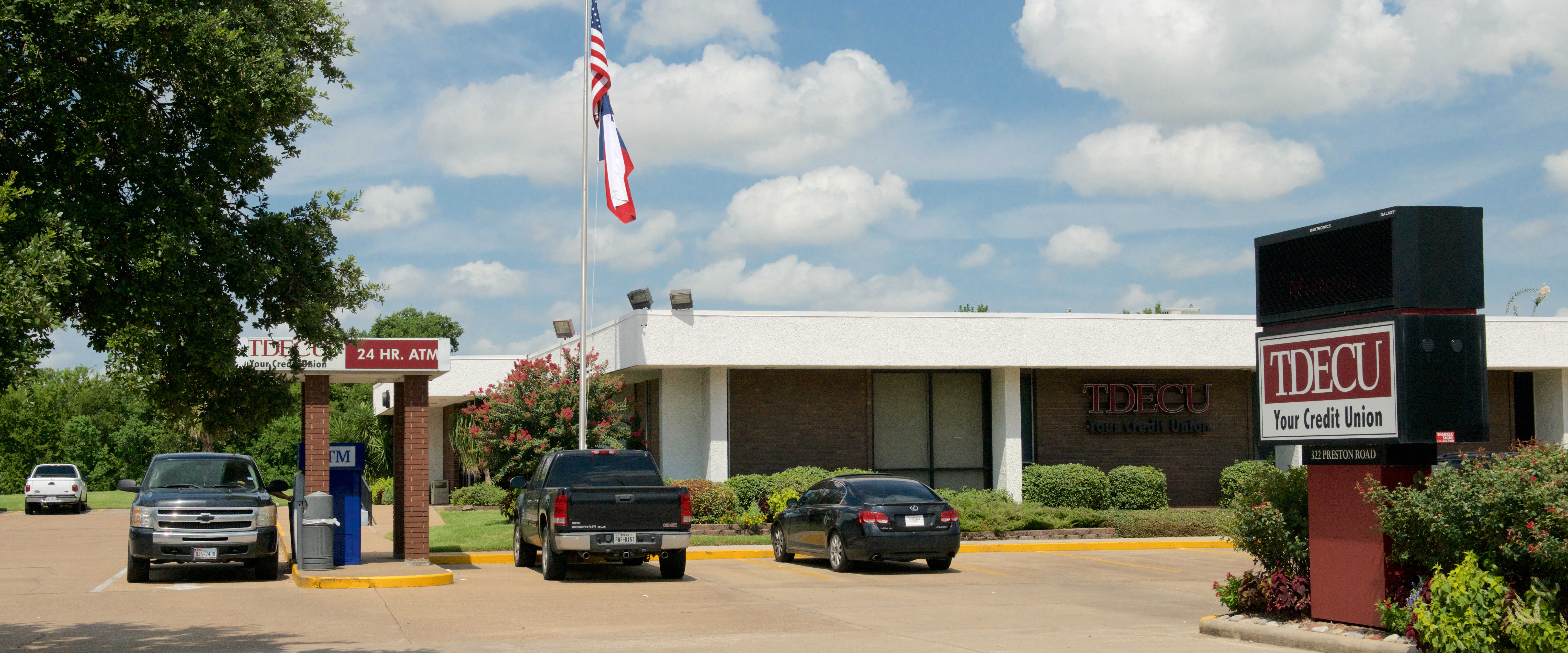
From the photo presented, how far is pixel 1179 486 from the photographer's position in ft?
97.2

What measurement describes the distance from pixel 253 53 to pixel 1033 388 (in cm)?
2247

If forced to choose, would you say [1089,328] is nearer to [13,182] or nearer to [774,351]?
[774,351]

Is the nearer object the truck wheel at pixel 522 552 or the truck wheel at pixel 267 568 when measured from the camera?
the truck wheel at pixel 267 568

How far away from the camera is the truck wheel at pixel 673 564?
17359mm

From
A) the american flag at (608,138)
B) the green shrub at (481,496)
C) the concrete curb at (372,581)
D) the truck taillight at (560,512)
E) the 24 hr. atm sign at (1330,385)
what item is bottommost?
the green shrub at (481,496)

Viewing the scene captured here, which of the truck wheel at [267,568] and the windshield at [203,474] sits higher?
the windshield at [203,474]

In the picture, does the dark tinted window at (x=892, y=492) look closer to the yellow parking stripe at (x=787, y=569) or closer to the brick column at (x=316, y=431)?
the yellow parking stripe at (x=787, y=569)

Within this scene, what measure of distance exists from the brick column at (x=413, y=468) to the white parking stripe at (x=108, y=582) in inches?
150

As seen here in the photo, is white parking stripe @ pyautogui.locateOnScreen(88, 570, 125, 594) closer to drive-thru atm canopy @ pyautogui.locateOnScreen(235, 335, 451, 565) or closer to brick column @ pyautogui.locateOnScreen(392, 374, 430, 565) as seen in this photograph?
drive-thru atm canopy @ pyautogui.locateOnScreen(235, 335, 451, 565)

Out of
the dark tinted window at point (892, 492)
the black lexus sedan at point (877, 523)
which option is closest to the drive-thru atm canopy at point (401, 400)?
the black lexus sedan at point (877, 523)

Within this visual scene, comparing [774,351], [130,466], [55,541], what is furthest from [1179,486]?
[130,466]

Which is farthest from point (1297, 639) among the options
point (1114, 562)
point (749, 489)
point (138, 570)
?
point (749, 489)

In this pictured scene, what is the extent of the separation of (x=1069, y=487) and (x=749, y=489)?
716cm

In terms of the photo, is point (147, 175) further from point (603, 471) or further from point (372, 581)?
point (603, 471)
